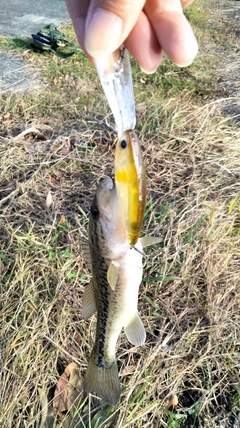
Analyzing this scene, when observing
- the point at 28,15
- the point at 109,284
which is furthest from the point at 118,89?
the point at 28,15

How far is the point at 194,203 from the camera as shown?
11.0 ft

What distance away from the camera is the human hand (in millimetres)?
1163

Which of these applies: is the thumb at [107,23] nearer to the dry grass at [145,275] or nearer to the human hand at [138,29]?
the human hand at [138,29]

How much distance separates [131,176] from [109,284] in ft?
1.65

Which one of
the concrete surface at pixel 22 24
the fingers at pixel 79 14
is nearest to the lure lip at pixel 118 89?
the fingers at pixel 79 14

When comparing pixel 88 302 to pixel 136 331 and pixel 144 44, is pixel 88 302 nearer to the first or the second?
pixel 136 331

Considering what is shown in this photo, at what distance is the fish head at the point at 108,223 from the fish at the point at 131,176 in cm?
13

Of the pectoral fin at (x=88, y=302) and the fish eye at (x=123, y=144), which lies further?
the pectoral fin at (x=88, y=302)

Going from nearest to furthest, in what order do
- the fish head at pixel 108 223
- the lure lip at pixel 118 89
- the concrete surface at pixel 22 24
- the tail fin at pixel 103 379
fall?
1. the lure lip at pixel 118 89
2. the fish head at pixel 108 223
3. the tail fin at pixel 103 379
4. the concrete surface at pixel 22 24

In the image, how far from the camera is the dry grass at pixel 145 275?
238cm

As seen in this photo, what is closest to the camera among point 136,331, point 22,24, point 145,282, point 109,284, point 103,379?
point 109,284

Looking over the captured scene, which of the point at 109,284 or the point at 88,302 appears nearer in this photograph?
the point at 109,284

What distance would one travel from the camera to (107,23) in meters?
1.16

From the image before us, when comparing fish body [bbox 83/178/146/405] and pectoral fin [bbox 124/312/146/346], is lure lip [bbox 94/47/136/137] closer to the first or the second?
fish body [bbox 83/178/146/405]
